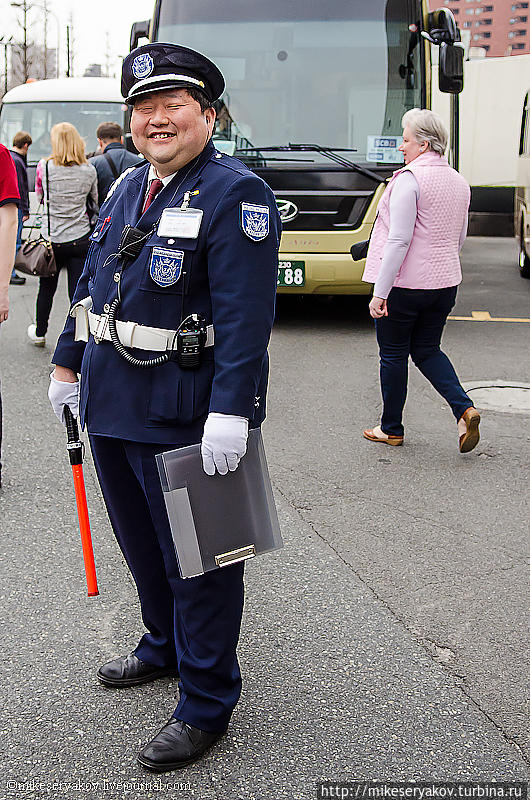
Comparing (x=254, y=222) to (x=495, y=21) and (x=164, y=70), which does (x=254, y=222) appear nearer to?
(x=164, y=70)

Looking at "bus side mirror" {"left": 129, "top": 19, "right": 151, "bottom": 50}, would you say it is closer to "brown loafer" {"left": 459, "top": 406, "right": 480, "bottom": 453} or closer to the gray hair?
the gray hair

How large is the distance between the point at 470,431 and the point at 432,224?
1202 mm

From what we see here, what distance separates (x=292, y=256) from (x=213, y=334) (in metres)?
6.46

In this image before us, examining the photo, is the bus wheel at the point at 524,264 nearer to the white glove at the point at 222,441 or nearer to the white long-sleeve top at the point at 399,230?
the white long-sleeve top at the point at 399,230

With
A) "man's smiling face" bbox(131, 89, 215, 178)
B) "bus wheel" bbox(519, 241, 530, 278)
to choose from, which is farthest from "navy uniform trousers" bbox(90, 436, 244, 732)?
"bus wheel" bbox(519, 241, 530, 278)

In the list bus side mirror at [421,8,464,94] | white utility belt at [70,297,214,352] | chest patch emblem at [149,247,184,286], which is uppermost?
bus side mirror at [421,8,464,94]

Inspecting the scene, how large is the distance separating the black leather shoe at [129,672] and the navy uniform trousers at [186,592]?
1.11 feet

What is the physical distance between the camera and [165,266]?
257 centimetres

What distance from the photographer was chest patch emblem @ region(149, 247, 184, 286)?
8.38 feet

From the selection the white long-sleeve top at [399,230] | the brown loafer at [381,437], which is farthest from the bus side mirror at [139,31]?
the brown loafer at [381,437]

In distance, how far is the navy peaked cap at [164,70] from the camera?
2.56 m

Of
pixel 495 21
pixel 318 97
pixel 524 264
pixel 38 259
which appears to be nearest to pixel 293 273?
pixel 318 97

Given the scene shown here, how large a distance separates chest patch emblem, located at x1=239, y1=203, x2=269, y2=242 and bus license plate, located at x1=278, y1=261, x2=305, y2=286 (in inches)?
254

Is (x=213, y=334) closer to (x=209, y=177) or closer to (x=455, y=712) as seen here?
(x=209, y=177)
